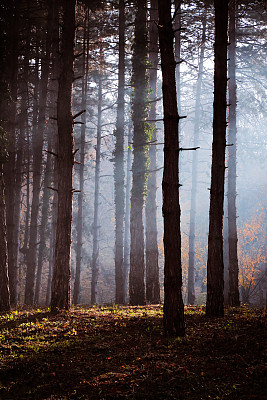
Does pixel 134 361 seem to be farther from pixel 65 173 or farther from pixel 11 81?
pixel 11 81

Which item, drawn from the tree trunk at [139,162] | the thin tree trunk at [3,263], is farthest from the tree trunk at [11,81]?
the tree trunk at [139,162]

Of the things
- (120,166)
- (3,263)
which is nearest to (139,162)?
(120,166)

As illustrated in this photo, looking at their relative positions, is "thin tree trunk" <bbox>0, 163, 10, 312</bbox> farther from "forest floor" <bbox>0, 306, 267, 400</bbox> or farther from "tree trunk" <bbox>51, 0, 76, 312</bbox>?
"forest floor" <bbox>0, 306, 267, 400</bbox>

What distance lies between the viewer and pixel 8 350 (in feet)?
20.2

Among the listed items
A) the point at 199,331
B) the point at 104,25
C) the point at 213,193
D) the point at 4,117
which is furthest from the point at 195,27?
the point at 199,331

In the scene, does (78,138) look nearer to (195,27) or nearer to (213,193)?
(195,27)

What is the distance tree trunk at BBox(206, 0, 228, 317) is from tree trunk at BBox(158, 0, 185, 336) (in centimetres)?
184

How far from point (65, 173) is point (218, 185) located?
4441 mm

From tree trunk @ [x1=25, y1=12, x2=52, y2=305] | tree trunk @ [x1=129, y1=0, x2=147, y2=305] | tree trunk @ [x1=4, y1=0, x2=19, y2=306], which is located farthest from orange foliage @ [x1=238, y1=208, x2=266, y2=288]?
tree trunk @ [x1=4, y1=0, x2=19, y2=306]

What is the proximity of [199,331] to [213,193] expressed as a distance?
3291 millimetres

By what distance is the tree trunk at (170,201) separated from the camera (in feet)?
21.5

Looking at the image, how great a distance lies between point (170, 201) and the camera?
673 centimetres

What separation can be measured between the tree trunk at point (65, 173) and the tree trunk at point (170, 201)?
4.03 meters

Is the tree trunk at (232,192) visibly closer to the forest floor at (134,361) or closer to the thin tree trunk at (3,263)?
the forest floor at (134,361)
